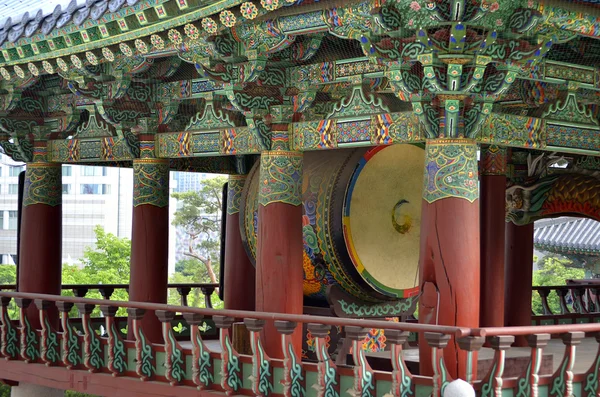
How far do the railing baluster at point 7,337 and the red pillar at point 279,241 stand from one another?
287 cm

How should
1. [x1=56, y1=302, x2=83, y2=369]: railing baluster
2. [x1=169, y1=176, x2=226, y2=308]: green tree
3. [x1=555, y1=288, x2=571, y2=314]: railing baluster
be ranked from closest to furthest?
[x1=56, y1=302, x2=83, y2=369]: railing baluster < [x1=555, y1=288, x2=571, y2=314]: railing baluster < [x1=169, y1=176, x2=226, y2=308]: green tree

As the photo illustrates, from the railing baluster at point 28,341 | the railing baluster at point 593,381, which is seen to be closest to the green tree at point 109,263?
the railing baluster at point 28,341

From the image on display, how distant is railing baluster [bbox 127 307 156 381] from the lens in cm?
799

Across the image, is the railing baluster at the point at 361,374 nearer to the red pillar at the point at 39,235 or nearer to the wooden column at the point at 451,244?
the wooden column at the point at 451,244

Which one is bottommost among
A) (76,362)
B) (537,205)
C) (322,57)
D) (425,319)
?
(76,362)

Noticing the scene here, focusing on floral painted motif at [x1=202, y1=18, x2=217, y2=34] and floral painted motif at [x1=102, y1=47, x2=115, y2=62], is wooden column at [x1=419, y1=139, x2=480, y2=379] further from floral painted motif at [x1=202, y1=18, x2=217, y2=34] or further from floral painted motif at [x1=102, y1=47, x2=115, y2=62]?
floral painted motif at [x1=102, y1=47, x2=115, y2=62]

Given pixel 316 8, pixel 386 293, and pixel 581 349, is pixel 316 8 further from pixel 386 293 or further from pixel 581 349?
pixel 581 349

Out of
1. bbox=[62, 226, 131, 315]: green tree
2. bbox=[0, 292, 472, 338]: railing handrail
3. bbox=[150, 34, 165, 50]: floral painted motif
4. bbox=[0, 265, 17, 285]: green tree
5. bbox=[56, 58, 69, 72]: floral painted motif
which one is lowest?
bbox=[0, 265, 17, 285]: green tree

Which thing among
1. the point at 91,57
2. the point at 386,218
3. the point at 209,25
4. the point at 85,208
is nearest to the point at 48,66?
the point at 91,57

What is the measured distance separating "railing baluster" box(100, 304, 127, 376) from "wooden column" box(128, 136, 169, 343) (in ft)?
3.76

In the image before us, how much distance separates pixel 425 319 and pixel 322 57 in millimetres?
2330

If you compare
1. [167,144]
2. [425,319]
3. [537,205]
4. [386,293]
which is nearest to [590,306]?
[537,205]

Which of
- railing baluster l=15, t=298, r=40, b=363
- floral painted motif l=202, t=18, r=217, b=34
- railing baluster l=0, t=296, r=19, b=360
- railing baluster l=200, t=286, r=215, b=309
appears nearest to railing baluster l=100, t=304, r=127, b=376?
railing baluster l=15, t=298, r=40, b=363

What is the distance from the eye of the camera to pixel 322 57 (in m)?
7.91
